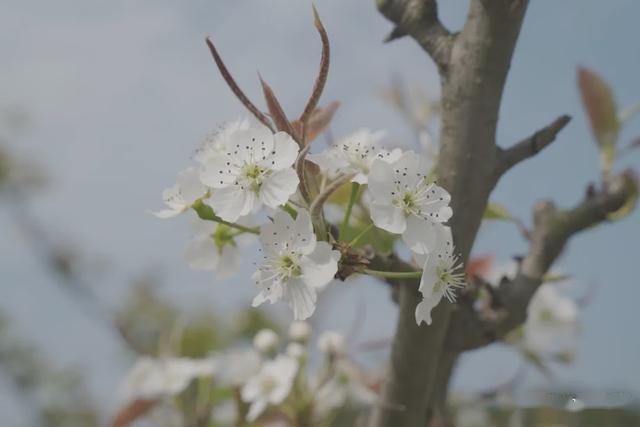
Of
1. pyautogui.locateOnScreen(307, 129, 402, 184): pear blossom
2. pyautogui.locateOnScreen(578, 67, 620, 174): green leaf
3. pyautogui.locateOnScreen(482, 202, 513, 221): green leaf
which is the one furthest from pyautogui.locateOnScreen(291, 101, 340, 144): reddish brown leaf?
pyautogui.locateOnScreen(578, 67, 620, 174): green leaf

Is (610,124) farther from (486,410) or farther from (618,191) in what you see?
(486,410)

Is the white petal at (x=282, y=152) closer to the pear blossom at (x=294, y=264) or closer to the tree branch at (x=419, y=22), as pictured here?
the pear blossom at (x=294, y=264)

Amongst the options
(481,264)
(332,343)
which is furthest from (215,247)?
(481,264)

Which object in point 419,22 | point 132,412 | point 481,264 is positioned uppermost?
point 419,22

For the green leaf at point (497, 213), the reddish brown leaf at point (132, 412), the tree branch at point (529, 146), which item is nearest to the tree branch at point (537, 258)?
the green leaf at point (497, 213)

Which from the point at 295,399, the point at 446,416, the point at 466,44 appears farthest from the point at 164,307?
the point at 466,44

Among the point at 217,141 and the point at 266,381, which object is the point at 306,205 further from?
the point at 266,381

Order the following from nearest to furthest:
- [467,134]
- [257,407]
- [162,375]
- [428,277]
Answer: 1. [428,277]
2. [467,134]
3. [257,407]
4. [162,375]
